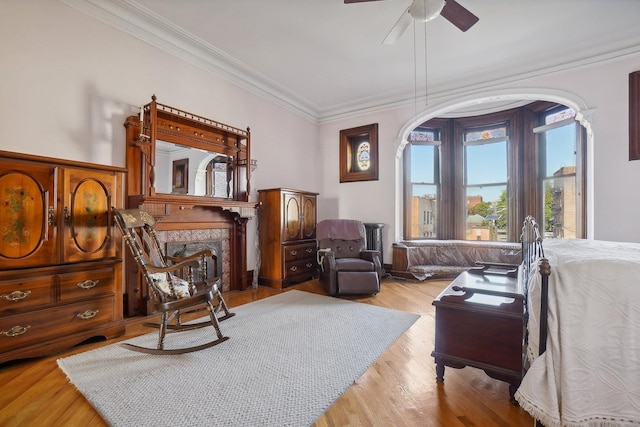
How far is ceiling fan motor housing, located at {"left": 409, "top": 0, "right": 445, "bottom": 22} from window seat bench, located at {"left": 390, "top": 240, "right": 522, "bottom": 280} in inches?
135

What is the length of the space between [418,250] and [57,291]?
15.6 ft

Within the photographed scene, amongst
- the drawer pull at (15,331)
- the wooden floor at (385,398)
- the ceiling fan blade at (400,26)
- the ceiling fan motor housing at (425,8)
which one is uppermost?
the ceiling fan blade at (400,26)

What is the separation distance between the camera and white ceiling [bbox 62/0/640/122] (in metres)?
2.87

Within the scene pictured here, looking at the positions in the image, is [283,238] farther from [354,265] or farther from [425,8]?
[425,8]

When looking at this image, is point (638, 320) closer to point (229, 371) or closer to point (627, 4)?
point (229, 371)

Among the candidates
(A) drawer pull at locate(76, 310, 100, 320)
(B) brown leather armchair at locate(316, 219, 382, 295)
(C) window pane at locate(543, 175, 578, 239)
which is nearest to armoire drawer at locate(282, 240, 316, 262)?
(B) brown leather armchair at locate(316, 219, 382, 295)

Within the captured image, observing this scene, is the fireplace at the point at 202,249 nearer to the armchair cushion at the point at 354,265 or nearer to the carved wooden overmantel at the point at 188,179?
the carved wooden overmantel at the point at 188,179

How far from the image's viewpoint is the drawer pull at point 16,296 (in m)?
1.91

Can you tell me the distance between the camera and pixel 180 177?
337 centimetres

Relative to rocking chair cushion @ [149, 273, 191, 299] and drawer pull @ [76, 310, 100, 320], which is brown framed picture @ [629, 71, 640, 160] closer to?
rocking chair cushion @ [149, 273, 191, 299]

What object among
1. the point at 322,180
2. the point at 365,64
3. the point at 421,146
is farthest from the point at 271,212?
the point at 421,146

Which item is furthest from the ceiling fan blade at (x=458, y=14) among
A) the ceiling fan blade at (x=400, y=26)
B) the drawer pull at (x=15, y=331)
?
the drawer pull at (x=15, y=331)

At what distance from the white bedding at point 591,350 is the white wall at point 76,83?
3727 mm

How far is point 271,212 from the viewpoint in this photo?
4.36 metres
